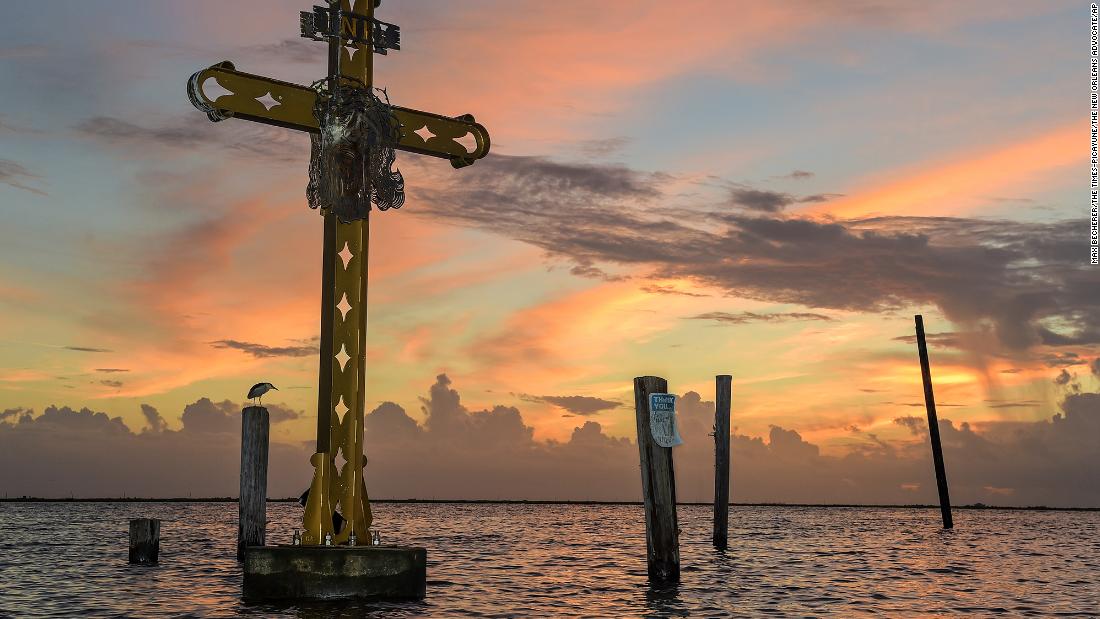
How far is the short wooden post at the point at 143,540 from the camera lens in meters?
26.8

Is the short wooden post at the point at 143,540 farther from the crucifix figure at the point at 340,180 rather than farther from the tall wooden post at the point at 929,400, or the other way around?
the tall wooden post at the point at 929,400

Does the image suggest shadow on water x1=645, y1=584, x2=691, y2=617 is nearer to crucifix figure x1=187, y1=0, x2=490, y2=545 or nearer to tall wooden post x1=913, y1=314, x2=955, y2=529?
crucifix figure x1=187, y1=0, x2=490, y2=545

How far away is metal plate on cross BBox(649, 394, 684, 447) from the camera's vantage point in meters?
18.6

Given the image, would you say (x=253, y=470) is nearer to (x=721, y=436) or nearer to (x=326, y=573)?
(x=326, y=573)

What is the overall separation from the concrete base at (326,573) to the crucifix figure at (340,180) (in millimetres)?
426

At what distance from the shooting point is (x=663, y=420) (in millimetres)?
18719

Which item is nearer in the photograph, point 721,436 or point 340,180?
point 340,180

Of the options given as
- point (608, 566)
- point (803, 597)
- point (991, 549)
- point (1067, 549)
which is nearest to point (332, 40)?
point (803, 597)

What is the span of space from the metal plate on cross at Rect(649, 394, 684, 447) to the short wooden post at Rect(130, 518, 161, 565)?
1455cm

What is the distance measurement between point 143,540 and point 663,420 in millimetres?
15100

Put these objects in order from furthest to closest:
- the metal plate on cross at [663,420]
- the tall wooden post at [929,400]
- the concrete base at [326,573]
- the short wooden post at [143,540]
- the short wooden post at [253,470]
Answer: the tall wooden post at [929,400]
the short wooden post at [143,540]
the short wooden post at [253,470]
the metal plate on cross at [663,420]
the concrete base at [326,573]

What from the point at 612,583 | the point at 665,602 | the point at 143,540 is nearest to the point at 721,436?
the point at 612,583

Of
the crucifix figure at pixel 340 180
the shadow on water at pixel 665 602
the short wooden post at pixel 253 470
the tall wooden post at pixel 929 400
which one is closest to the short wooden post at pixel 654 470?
the shadow on water at pixel 665 602

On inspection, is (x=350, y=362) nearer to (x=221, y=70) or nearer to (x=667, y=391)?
(x=221, y=70)
